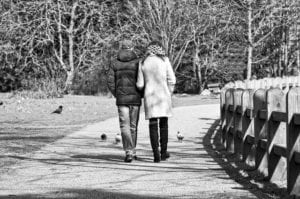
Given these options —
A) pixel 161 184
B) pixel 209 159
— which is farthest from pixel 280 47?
pixel 161 184

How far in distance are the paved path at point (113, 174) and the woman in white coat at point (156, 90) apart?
0.44 metres

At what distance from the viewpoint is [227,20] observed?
42500mm

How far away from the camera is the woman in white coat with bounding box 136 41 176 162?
12.3 meters

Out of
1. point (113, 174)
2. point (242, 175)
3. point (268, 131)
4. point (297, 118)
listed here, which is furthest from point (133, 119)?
point (297, 118)

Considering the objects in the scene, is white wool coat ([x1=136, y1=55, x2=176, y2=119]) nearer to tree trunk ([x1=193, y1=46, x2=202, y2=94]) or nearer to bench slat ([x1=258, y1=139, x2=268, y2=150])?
bench slat ([x1=258, y1=139, x2=268, y2=150])

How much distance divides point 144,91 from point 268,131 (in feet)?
11.8

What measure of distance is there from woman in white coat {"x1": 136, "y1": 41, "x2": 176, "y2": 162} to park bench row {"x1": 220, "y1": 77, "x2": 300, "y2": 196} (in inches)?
43.4

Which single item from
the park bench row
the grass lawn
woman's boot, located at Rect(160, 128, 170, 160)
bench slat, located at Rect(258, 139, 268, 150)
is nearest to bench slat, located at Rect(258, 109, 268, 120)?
the park bench row

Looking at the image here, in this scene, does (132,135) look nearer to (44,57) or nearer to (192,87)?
(44,57)

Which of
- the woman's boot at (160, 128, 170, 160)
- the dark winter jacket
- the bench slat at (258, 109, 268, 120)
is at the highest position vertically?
the dark winter jacket

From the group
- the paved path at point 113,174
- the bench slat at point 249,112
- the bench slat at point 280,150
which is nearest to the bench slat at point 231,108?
the paved path at point 113,174

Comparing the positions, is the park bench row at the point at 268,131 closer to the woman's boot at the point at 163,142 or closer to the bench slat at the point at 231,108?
the bench slat at the point at 231,108

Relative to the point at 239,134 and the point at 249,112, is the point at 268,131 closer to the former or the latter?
the point at 249,112

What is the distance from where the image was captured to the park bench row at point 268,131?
809 cm
